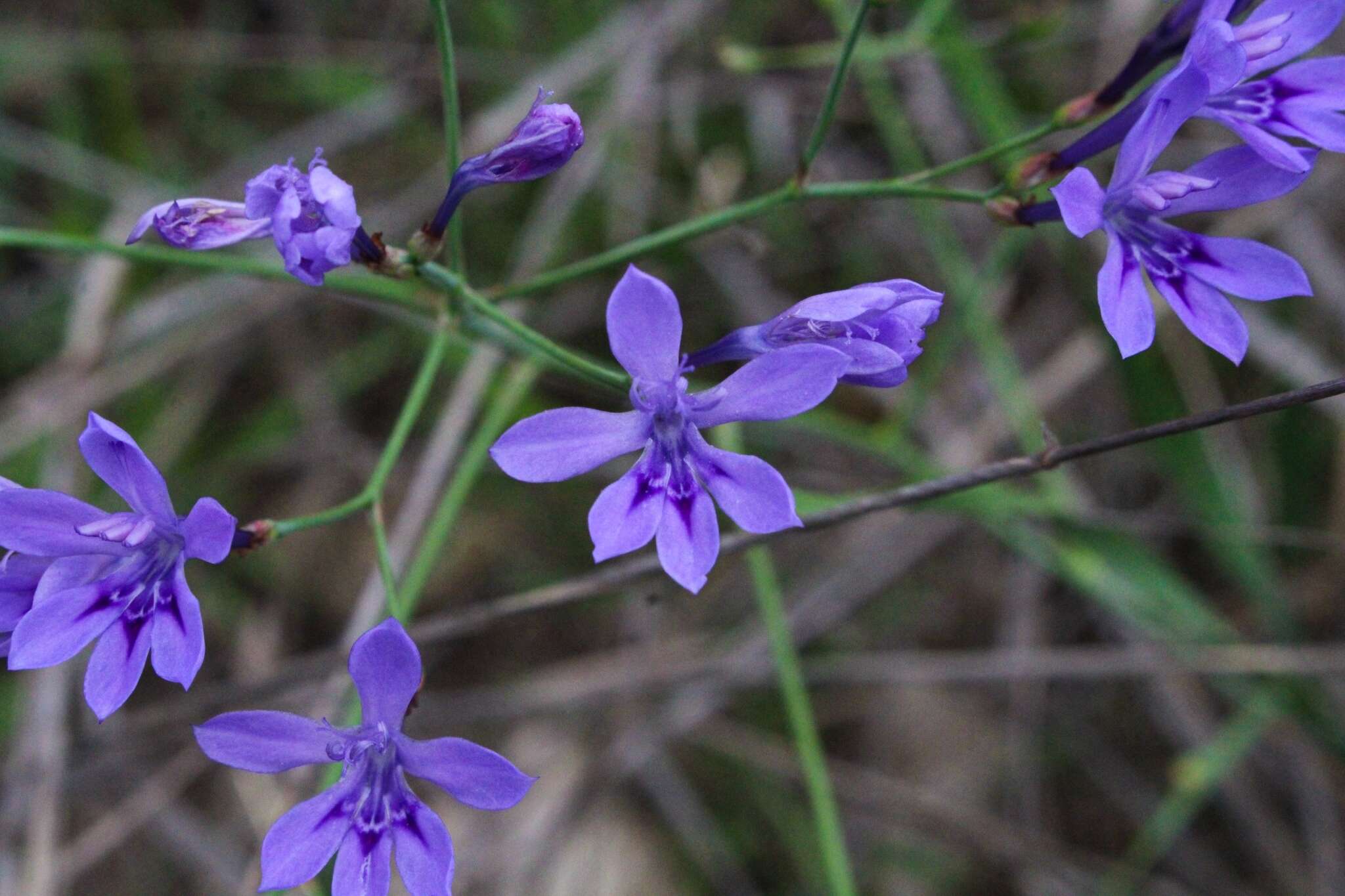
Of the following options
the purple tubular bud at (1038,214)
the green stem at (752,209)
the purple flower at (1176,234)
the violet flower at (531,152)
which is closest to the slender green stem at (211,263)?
the green stem at (752,209)

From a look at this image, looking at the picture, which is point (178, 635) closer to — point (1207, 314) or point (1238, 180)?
point (1207, 314)

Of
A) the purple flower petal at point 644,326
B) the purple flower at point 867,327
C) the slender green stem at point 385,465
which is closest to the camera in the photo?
the purple flower petal at point 644,326

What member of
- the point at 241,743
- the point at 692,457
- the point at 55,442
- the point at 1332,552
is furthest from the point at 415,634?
the point at 1332,552

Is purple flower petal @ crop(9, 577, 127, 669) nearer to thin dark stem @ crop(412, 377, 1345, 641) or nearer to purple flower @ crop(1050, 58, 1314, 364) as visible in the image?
thin dark stem @ crop(412, 377, 1345, 641)

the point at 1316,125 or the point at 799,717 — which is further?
the point at 799,717

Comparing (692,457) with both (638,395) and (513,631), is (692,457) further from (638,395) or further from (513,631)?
(513,631)

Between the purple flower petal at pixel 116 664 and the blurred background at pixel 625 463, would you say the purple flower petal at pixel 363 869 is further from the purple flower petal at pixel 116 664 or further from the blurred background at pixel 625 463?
the blurred background at pixel 625 463

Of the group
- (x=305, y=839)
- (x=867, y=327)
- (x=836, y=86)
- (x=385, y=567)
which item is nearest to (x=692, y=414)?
(x=867, y=327)
